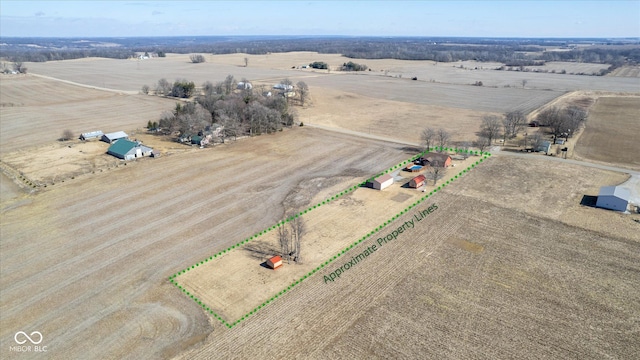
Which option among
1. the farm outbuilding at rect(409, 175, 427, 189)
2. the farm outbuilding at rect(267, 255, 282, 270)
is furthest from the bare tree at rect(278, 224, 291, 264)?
the farm outbuilding at rect(409, 175, 427, 189)

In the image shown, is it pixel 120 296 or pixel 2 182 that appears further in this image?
pixel 2 182

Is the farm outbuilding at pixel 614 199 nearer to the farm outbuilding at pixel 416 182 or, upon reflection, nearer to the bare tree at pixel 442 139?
the farm outbuilding at pixel 416 182

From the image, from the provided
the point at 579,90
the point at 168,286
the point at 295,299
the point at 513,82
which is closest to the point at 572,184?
the point at 295,299

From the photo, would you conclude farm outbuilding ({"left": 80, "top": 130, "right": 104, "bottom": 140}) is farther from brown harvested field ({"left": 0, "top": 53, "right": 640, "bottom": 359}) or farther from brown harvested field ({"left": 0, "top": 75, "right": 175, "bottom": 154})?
brown harvested field ({"left": 0, "top": 75, "right": 175, "bottom": 154})

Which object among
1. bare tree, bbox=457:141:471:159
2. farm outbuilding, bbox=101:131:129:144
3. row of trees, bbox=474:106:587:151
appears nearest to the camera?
bare tree, bbox=457:141:471:159

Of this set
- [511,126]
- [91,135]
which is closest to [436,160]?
[511,126]

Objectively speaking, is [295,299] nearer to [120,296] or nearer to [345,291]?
[345,291]
